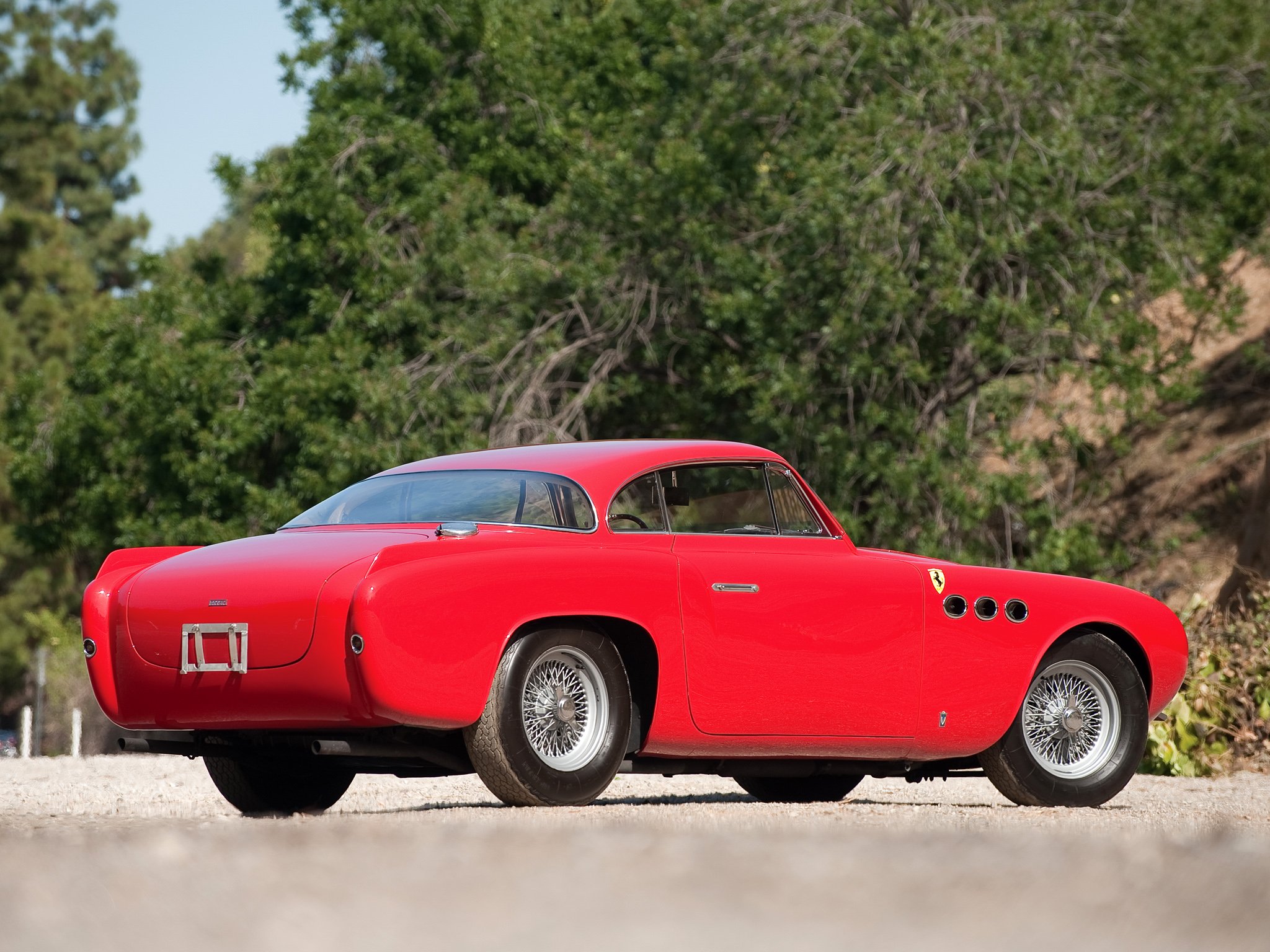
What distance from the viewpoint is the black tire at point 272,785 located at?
7.30m

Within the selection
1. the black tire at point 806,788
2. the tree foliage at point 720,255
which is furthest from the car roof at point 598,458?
the tree foliage at point 720,255

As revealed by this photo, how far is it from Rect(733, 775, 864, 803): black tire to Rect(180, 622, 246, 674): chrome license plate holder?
3.05 m

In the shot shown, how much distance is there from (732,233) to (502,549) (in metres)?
13.6

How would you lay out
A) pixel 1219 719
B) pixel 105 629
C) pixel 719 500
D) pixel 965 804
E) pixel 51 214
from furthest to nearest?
1. pixel 51 214
2. pixel 1219 719
3. pixel 965 804
4. pixel 719 500
5. pixel 105 629

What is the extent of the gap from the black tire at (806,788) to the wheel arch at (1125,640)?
1299mm

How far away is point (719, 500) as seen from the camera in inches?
282

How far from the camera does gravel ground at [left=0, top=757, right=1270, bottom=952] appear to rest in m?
3.50

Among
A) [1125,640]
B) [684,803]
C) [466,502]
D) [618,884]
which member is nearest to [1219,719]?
[1125,640]

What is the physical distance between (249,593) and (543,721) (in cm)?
113

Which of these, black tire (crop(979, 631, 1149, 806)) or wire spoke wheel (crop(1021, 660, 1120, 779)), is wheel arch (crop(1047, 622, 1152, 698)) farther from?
wire spoke wheel (crop(1021, 660, 1120, 779))

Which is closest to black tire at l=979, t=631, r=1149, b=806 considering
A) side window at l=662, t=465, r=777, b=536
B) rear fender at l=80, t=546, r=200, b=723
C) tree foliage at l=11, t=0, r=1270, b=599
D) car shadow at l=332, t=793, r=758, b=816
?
car shadow at l=332, t=793, r=758, b=816

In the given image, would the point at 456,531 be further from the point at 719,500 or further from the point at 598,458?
the point at 719,500

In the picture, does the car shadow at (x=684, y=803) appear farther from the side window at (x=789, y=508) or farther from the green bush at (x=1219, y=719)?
the green bush at (x=1219, y=719)

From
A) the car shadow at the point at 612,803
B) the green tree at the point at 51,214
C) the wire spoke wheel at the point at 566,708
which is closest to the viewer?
the wire spoke wheel at the point at 566,708
